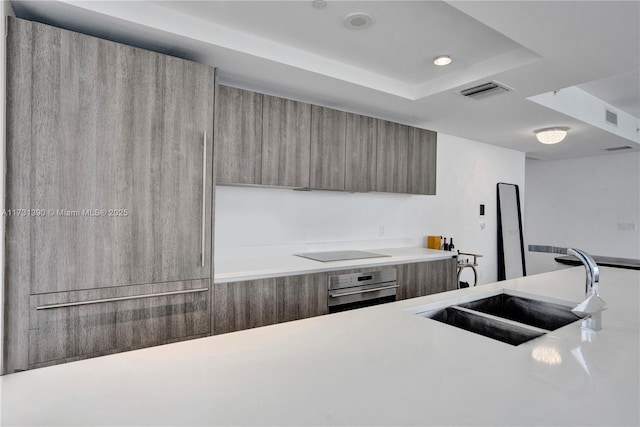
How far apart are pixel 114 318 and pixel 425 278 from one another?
2500 mm

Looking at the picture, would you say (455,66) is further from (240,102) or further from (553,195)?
(553,195)

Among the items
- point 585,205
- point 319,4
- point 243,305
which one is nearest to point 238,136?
point 319,4

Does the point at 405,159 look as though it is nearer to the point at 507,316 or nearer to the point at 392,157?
the point at 392,157

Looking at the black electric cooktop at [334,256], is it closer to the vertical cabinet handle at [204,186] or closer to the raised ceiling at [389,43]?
the vertical cabinet handle at [204,186]

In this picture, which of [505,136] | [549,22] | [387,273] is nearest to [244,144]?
[387,273]

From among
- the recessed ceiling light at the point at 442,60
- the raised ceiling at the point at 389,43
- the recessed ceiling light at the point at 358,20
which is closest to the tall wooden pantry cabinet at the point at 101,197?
the raised ceiling at the point at 389,43

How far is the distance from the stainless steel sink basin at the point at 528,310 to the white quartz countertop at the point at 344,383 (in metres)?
0.46

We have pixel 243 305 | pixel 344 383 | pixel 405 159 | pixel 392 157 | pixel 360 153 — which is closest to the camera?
pixel 344 383

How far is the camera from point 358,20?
1979 mm

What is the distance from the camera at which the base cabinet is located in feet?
10.1

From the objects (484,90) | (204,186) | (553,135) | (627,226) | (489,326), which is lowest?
(489,326)

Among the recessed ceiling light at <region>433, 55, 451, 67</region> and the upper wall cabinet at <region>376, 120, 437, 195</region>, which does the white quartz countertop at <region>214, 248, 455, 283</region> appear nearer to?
the upper wall cabinet at <region>376, 120, 437, 195</region>

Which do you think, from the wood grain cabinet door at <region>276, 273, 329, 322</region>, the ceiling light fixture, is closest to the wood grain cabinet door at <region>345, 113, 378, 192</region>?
the wood grain cabinet door at <region>276, 273, 329, 322</region>

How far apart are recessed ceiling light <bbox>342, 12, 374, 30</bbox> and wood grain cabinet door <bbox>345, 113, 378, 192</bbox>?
3.40ft
